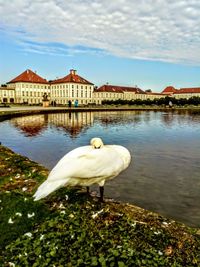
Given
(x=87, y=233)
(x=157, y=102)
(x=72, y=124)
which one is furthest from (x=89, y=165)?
(x=157, y=102)

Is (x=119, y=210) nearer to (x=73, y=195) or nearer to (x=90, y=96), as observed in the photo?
(x=73, y=195)

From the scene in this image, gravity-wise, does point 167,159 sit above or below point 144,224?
below

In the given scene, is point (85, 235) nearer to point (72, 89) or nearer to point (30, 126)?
point (30, 126)

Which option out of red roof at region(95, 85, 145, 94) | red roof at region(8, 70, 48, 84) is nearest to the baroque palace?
red roof at region(8, 70, 48, 84)

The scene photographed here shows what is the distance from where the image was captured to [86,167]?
17.6ft

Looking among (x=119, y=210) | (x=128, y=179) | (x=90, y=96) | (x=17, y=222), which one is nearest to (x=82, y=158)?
(x=119, y=210)

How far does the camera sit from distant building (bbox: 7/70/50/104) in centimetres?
12938

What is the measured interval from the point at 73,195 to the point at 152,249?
2.61 metres

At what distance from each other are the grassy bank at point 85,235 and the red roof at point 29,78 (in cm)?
12956

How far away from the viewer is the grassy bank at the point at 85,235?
4.20 metres

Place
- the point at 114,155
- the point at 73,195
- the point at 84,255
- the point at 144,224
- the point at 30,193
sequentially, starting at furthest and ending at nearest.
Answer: the point at 30,193, the point at 73,195, the point at 114,155, the point at 144,224, the point at 84,255

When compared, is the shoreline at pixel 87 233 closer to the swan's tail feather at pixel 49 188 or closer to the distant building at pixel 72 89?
the swan's tail feather at pixel 49 188

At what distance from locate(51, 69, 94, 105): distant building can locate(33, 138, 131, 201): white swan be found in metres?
122

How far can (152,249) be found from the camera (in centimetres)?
441
